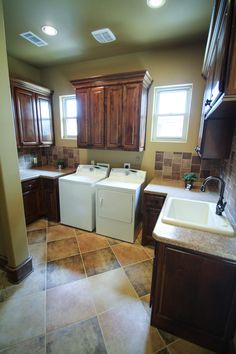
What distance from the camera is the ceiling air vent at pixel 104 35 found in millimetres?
2184

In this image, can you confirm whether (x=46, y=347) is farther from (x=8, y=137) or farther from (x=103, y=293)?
(x=8, y=137)

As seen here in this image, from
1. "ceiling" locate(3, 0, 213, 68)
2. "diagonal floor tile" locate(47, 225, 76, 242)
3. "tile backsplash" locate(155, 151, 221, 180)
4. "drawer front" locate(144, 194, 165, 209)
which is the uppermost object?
"ceiling" locate(3, 0, 213, 68)

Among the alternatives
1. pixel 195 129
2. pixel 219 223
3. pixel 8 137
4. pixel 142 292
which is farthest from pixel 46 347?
pixel 195 129

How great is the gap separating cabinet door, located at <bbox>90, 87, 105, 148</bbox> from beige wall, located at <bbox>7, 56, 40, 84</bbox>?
1391 millimetres

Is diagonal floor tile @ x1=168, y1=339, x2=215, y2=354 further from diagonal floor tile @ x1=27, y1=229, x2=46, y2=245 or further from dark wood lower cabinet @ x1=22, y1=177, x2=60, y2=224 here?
dark wood lower cabinet @ x1=22, y1=177, x2=60, y2=224

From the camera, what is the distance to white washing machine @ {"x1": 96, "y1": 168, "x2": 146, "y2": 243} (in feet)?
7.97

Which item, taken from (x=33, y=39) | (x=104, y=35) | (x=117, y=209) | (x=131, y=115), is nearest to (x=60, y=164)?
(x=117, y=209)

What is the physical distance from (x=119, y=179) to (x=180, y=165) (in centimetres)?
103

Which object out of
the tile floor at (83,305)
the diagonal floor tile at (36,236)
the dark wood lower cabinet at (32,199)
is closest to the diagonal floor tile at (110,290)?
the tile floor at (83,305)

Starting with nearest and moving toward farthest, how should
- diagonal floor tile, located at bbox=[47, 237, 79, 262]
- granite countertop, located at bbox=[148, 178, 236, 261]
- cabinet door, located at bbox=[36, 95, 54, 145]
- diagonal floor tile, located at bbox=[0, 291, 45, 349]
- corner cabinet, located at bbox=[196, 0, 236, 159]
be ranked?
1. corner cabinet, located at bbox=[196, 0, 236, 159]
2. granite countertop, located at bbox=[148, 178, 236, 261]
3. diagonal floor tile, located at bbox=[0, 291, 45, 349]
4. diagonal floor tile, located at bbox=[47, 237, 79, 262]
5. cabinet door, located at bbox=[36, 95, 54, 145]

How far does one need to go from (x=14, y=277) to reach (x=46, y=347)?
31.8 inches

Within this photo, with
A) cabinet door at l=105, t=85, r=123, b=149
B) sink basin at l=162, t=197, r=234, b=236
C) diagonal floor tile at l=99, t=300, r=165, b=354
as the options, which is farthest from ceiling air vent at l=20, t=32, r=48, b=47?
diagonal floor tile at l=99, t=300, r=165, b=354

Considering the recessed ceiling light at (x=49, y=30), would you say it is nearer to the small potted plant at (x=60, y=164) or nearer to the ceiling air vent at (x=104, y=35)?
the ceiling air vent at (x=104, y=35)

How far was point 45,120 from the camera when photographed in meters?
3.41
